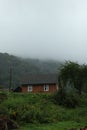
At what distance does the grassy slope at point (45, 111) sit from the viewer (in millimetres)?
48125

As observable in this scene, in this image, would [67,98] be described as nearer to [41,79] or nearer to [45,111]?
[45,111]

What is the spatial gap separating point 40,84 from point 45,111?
131 feet

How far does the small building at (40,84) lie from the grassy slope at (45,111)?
2517cm

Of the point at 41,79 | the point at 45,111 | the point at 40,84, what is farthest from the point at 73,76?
the point at 41,79

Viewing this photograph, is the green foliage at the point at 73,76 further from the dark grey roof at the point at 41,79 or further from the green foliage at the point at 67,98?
the dark grey roof at the point at 41,79

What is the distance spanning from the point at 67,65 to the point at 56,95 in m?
9.67

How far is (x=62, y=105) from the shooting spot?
216 feet

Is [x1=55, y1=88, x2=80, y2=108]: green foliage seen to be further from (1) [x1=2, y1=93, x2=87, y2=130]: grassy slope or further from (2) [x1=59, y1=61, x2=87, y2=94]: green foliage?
(2) [x1=59, y1=61, x2=87, y2=94]: green foliage

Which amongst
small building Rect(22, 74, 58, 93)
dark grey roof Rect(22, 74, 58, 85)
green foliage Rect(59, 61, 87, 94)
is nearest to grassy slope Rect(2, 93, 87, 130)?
green foliage Rect(59, 61, 87, 94)

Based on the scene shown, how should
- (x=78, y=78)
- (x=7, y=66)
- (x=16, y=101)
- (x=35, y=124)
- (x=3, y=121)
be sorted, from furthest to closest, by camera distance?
1. (x=7, y=66)
2. (x=78, y=78)
3. (x=16, y=101)
4. (x=35, y=124)
5. (x=3, y=121)

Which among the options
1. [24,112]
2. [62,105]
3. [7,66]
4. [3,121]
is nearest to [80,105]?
[62,105]

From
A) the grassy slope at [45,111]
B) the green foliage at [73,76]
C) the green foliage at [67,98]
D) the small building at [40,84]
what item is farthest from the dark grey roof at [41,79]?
the green foliage at [67,98]

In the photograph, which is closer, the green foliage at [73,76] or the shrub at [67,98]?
the shrub at [67,98]

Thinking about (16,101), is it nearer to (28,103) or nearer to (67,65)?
(28,103)
